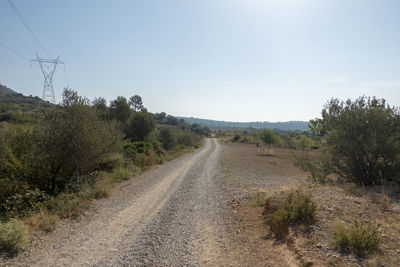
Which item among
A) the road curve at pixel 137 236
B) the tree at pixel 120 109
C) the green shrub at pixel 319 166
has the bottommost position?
the road curve at pixel 137 236

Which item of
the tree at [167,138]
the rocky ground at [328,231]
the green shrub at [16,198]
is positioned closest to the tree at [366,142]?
the rocky ground at [328,231]

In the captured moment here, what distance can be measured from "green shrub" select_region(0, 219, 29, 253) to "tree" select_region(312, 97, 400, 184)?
10844mm

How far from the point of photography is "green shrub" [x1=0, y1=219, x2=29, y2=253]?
4.95m

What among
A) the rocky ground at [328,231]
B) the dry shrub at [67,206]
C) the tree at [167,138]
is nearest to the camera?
the rocky ground at [328,231]

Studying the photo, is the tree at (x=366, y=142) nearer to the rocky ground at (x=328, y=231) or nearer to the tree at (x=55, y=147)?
the rocky ground at (x=328, y=231)

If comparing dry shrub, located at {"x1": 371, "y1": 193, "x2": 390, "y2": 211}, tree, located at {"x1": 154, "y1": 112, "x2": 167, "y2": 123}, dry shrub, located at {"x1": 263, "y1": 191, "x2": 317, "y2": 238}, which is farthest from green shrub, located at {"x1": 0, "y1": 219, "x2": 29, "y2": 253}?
tree, located at {"x1": 154, "y1": 112, "x2": 167, "y2": 123}

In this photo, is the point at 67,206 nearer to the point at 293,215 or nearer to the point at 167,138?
the point at 293,215

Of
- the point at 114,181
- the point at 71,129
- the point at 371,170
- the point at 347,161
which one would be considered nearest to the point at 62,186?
the point at 71,129

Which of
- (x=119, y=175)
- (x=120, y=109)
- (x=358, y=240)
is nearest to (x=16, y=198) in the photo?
(x=119, y=175)

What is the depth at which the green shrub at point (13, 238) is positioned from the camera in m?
4.95

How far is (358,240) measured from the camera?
4.26 metres

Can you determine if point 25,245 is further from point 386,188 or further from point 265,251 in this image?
point 386,188

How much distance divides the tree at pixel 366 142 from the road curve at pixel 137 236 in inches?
226

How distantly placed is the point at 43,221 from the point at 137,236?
278 cm
